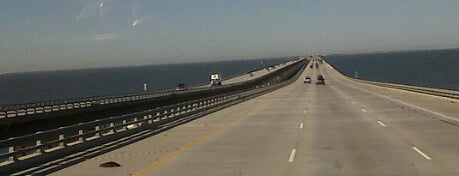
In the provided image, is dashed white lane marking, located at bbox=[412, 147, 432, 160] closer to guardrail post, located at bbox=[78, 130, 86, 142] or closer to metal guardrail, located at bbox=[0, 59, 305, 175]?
metal guardrail, located at bbox=[0, 59, 305, 175]

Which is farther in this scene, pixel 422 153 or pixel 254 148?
pixel 254 148

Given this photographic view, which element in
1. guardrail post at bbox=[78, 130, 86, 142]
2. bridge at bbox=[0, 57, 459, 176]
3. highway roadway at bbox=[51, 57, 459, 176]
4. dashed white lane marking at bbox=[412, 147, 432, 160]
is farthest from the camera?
guardrail post at bbox=[78, 130, 86, 142]

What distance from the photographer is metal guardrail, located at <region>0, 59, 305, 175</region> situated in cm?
1515

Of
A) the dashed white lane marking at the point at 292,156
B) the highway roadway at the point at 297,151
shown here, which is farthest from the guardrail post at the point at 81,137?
the dashed white lane marking at the point at 292,156

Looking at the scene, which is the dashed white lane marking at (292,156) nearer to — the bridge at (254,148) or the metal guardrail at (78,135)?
the bridge at (254,148)

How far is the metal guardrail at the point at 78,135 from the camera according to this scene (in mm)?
15148

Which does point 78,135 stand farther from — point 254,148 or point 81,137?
point 254,148

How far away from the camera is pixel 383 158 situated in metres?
15.1

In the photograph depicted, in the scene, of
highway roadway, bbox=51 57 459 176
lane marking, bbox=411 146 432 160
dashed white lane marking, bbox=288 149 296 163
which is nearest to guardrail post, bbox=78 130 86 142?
highway roadway, bbox=51 57 459 176

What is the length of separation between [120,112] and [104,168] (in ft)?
126

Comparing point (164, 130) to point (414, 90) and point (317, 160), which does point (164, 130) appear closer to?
point (317, 160)

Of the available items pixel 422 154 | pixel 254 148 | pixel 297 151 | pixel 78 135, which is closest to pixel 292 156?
pixel 297 151

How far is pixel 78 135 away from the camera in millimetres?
19531

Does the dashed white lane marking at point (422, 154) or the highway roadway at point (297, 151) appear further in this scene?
the dashed white lane marking at point (422, 154)
